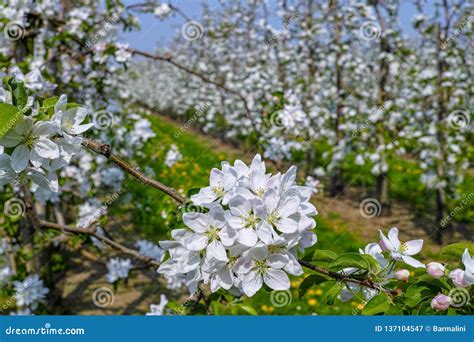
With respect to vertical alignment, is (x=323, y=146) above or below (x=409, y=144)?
above

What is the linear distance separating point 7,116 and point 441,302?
3.00 ft

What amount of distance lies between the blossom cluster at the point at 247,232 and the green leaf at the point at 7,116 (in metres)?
0.39

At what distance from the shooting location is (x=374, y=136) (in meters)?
6.22

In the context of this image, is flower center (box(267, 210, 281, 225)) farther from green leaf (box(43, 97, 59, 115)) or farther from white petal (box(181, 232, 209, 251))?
green leaf (box(43, 97, 59, 115))

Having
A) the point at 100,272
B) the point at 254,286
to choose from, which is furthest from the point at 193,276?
the point at 100,272

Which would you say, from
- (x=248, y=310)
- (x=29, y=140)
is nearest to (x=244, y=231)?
(x=29, y=140)

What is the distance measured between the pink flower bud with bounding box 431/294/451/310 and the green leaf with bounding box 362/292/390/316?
0.30ft

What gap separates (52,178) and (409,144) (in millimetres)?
4894

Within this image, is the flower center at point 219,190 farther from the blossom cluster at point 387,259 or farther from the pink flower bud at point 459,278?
the pink flower bud at point 459,278

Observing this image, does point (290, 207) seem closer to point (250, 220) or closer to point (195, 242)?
point (250, 220)

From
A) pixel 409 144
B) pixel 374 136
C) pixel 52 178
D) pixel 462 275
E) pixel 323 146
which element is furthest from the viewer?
pixel 323 146

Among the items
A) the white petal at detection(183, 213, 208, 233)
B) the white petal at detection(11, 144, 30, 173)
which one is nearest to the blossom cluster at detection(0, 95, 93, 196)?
the white petal at detection(11, 144, 30, 173)

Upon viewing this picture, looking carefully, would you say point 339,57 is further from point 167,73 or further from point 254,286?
point 167,73

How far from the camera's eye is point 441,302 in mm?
920
